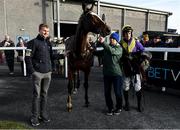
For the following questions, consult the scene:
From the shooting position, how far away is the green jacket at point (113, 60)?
5.89 m

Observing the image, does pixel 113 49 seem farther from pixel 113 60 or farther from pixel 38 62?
pixel 38 62

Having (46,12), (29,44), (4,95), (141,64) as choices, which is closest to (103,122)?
(141,64)

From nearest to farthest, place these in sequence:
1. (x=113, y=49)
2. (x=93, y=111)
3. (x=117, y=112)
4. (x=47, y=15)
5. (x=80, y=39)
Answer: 1. (x=113, y=49)
2. (x=117, y=112)
3. (x=93, y=111)
4. (x=80, y=39)
5. (x=47, y=15)

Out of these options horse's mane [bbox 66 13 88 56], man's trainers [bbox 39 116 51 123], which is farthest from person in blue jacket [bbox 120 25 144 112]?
man's trainers [bbox 39 116 51 123]

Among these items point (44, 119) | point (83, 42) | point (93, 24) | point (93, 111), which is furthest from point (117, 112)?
point (93, 24)

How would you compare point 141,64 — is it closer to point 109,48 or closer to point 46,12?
point 109,48

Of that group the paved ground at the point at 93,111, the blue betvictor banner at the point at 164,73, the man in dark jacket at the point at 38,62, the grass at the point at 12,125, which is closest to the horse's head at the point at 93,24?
the man in dark jacket at the point at 38,62

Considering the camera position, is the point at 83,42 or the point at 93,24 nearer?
the point at 93,24

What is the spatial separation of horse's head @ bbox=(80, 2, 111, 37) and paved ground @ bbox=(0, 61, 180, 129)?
6.16 ft

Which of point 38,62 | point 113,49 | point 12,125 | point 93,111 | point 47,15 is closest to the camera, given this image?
point 12,125

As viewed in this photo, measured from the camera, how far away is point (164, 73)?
318 inches

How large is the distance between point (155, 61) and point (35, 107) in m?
4.35

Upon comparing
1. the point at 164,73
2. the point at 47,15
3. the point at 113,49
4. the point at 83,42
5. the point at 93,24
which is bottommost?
the point at 164,73

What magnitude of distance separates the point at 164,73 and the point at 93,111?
2867 mm
